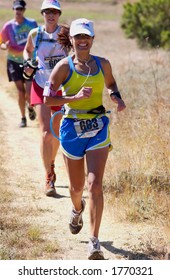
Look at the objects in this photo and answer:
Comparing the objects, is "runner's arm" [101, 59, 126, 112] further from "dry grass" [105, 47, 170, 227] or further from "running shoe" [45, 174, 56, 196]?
"running shoe" [45, 174, 56, 196]

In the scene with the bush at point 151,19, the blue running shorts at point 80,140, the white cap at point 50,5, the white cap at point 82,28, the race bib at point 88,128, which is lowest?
the bush at point 151,19

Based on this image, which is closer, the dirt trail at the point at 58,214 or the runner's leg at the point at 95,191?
the runner's leg at the point at 95,191

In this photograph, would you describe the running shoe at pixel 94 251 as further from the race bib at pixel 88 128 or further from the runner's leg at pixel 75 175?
the race bib at pixel 88 128

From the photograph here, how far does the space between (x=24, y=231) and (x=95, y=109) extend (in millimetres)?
1295

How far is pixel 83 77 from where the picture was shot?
5.60 meters

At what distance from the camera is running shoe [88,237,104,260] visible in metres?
5.44

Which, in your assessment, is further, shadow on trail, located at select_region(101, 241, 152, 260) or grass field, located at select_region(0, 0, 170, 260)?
grass field, located at select_region(0, 0, 170, 260)

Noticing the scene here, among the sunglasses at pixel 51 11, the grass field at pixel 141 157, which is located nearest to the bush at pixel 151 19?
the grass field at pixel 141 157

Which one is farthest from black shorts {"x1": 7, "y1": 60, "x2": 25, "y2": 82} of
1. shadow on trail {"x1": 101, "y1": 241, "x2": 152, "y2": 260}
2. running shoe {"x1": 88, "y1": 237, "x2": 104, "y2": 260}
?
running shoe {"x1": 88, "y1": 237, "x2": 104, "y2": 260}

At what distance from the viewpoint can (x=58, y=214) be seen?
6.93m

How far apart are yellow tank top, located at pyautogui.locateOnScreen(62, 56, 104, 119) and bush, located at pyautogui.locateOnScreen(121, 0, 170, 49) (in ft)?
63.8

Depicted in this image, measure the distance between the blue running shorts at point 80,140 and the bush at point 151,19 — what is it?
19.5 metres

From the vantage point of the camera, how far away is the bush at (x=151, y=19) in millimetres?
26000

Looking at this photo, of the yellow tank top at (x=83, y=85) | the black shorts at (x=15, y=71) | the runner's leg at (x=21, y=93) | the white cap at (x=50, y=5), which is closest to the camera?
the yellow tank top at (x=83, y=85)
